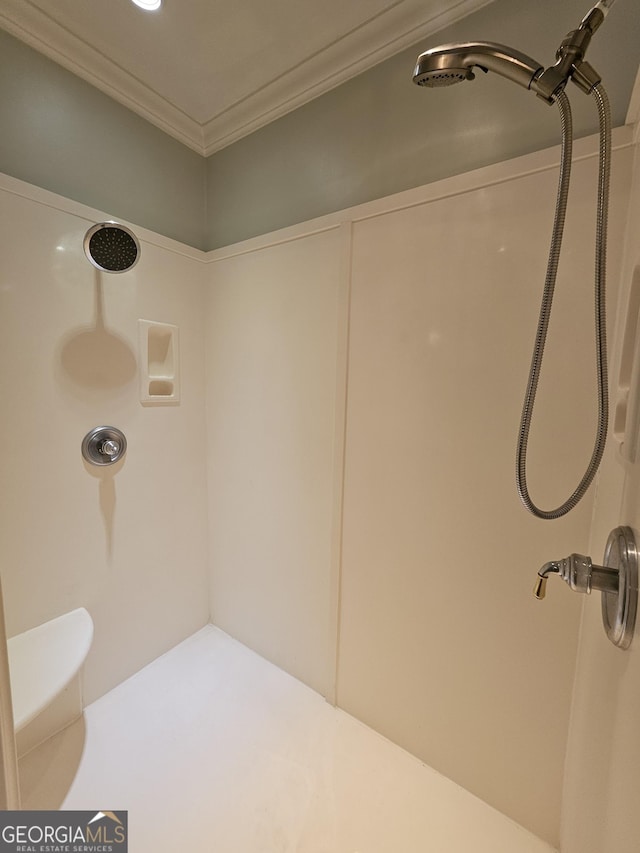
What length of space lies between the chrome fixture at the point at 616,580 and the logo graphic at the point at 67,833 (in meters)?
1.19

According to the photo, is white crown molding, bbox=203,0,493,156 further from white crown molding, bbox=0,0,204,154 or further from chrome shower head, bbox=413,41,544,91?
chrome shower head, bbox=413,41,544,91

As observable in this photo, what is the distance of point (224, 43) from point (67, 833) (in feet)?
7.77

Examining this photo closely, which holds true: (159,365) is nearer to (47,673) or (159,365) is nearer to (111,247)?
(111,247)

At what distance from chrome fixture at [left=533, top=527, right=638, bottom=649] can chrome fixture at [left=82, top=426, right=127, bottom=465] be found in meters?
1.46

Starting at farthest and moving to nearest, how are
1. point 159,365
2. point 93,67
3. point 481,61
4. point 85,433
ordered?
point 159,365, point 85,433, point 93,67, point 481,61

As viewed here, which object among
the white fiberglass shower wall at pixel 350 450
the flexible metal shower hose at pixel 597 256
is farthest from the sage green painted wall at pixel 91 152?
the flexible metal shower hose at pixel 597 256

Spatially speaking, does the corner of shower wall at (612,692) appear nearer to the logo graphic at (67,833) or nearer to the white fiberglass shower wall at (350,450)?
the white fiberglass shower wall at (350,450)

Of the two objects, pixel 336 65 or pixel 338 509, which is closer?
pixel 336 65

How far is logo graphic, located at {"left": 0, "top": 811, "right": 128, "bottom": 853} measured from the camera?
2.56 feet

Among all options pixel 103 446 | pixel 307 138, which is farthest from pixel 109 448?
pixel 307 138

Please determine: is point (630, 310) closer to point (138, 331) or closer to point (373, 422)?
point (373, 422)

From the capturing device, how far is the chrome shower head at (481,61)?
62 cm

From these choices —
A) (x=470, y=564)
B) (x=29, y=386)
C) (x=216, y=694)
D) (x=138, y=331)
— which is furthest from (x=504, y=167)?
(x=216, y=694)

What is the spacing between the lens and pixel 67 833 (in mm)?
903
